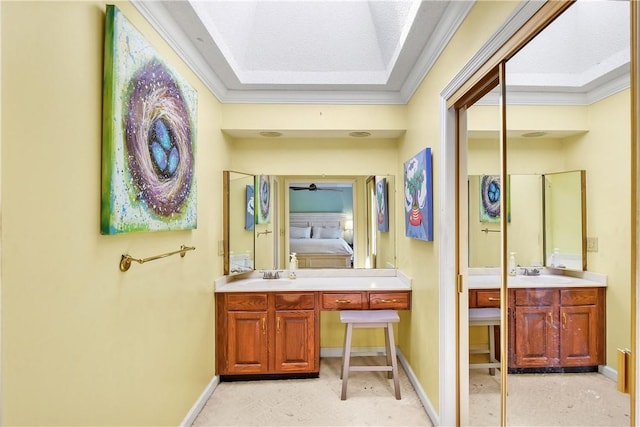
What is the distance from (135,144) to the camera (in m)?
1.44

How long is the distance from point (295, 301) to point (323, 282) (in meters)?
0.40

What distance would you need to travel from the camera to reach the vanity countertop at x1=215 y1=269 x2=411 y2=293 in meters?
2.76

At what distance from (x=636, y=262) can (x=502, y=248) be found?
0.63 meters

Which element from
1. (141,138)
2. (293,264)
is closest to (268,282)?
(293,264)

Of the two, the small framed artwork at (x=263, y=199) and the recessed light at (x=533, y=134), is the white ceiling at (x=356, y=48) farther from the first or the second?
the small framed artwork at (x=263, y=199)

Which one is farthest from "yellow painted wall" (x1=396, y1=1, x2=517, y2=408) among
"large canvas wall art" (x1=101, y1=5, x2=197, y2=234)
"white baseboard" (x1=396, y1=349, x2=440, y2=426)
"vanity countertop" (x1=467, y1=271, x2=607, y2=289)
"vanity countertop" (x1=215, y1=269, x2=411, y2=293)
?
"large canvas wall art" (x1=101, y1=5, x2=197, y2=234)

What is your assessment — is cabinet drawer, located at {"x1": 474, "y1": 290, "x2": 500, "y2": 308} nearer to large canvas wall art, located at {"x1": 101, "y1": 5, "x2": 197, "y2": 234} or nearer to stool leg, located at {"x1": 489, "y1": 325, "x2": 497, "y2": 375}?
stool leg, located at {"x1": 489, "y1": 325, "x2": 497, "y2": 375}

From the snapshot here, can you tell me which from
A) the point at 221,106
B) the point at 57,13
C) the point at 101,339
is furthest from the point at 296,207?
the point at 57,13

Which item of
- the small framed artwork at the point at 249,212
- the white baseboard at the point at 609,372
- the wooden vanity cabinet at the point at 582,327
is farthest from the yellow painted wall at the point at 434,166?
the small framed artwork at the point at 249,212

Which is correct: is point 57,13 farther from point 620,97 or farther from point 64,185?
point 620,97

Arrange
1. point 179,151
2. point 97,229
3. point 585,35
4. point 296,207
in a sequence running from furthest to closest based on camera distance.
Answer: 1. point 296,207
2. point 179,151
3. point 97,229
4. point 585,35

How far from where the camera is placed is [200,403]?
2316 mm

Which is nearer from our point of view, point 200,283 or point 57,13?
point 57,13

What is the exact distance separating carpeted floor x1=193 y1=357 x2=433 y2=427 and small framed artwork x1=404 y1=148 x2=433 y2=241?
1.24 m
